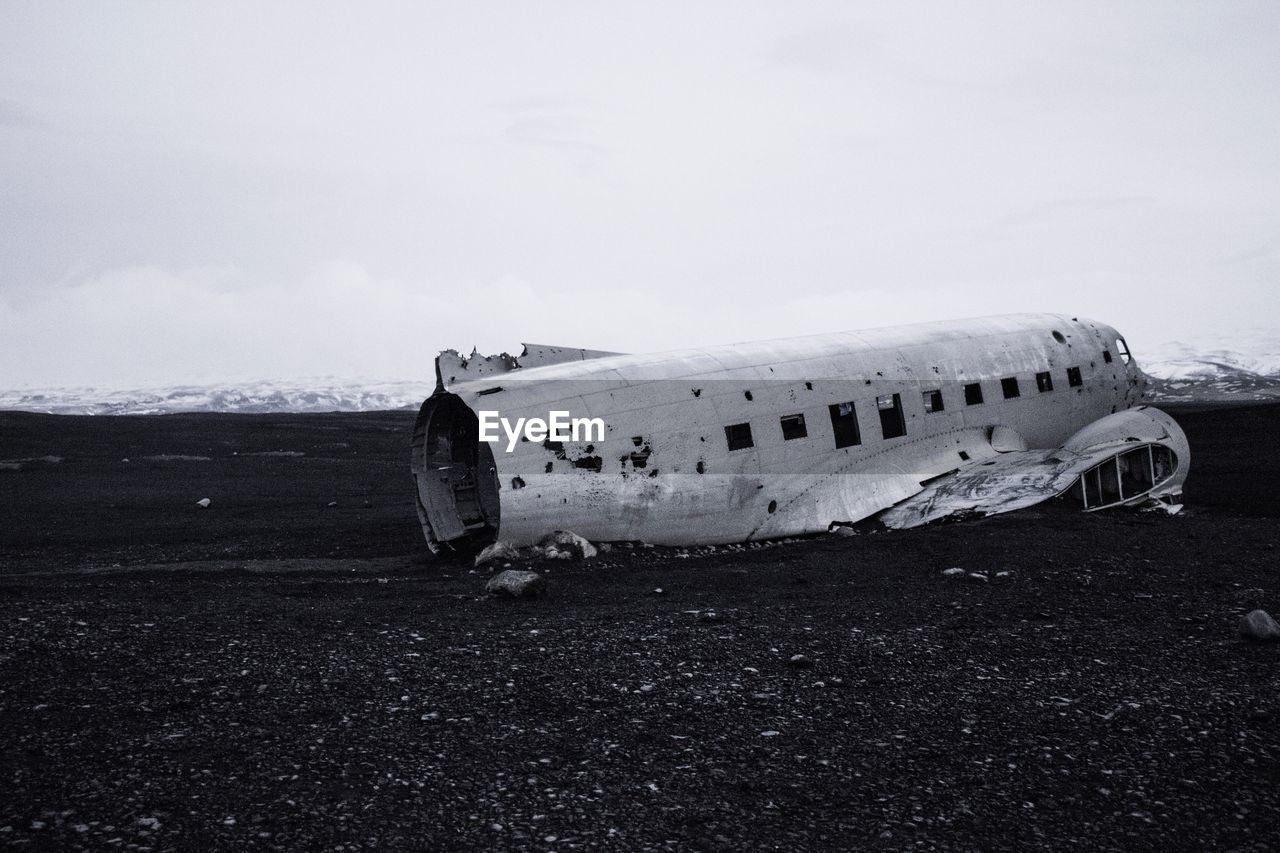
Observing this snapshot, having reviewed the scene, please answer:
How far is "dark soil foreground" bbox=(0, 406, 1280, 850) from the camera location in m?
5.41

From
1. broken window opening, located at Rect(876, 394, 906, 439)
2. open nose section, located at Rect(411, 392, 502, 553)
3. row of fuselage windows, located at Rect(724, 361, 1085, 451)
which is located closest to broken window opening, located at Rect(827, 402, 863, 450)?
row of fuselage windows, located at Rect(724, 361, 1085, 451)

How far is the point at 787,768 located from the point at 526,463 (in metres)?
8.87

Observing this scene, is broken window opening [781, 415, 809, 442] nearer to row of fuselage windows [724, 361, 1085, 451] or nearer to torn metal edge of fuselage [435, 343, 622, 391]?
row of fuselage windows [724, 361, 1085, 451]

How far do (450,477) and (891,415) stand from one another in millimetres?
8887

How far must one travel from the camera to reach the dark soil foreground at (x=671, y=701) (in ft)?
17.7

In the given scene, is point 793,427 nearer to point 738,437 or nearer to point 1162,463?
point 738,437

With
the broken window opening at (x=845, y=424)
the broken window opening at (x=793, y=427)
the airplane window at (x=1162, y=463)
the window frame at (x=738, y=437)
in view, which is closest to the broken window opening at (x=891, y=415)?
the broken window opening at (x=845, y=424)

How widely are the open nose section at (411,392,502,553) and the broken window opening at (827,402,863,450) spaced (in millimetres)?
6649

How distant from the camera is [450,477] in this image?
53.4ft

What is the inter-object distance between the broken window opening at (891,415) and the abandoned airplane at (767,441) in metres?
0.03

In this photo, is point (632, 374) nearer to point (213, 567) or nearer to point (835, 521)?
point (835, 521)

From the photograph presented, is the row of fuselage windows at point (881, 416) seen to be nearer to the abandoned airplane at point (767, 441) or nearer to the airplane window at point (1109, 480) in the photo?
the abandoned airplane at point (767, 441)

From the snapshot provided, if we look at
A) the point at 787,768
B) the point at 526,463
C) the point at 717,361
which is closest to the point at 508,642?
the point at 787,768

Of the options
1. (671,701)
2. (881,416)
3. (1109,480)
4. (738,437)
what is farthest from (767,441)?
(671,701)
